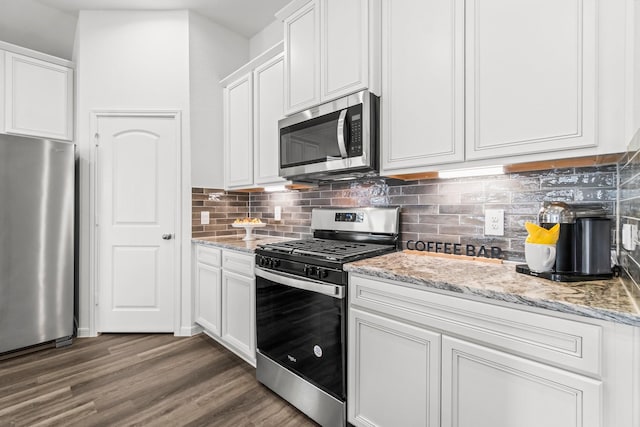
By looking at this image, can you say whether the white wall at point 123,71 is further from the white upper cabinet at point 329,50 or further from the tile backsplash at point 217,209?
the white upper cabinet at point 329,50

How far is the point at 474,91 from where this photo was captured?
4.59 ft

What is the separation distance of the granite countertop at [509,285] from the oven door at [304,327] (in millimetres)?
263

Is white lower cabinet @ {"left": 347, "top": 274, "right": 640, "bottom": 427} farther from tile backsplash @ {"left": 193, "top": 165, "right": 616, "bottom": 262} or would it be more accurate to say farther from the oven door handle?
tile backsplash @ {"left": 193, "top": 165, "right": 616, "bottom": 262}

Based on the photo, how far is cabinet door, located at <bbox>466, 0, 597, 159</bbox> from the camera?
3.71ft

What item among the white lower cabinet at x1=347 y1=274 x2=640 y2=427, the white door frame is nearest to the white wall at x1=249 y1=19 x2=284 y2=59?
the white door frame

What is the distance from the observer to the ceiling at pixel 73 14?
2.80m

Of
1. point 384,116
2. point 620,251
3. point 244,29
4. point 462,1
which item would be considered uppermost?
point 244,29

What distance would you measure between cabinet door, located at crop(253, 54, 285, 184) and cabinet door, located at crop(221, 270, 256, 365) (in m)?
0.85

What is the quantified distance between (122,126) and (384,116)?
2.54 meters

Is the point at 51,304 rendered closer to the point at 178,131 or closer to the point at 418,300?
the point at 178,131

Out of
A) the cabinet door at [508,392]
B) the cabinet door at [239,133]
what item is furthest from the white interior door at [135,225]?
the cabinet door at [508,392]

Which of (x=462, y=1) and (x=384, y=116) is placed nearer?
(x=462, y=1)

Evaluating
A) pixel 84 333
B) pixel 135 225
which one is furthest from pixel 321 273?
pixel 84 333

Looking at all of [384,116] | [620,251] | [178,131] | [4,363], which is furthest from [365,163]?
[4,363]
